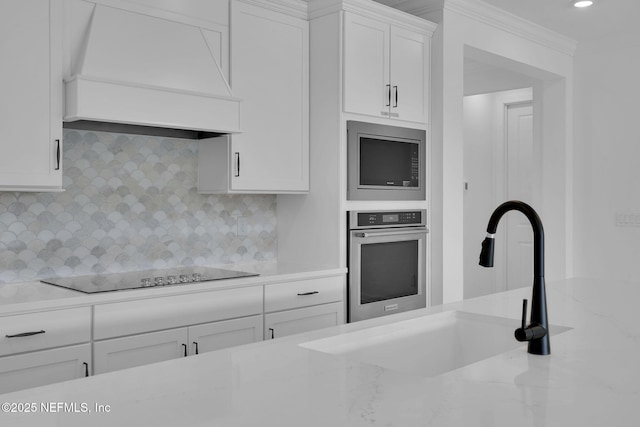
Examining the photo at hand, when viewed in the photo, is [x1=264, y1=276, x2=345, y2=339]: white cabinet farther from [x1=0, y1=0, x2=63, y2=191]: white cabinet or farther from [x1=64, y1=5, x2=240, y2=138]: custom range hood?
[x1=0, y1=0, x2=63, y2=191]: white cabinet

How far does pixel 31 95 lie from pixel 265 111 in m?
1.25

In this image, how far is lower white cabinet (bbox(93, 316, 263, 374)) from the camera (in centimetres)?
248

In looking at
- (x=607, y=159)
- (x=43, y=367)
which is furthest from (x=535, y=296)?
(x=607, y=159)

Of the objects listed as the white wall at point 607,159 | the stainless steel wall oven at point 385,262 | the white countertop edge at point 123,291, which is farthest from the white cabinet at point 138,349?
the white wall at point 607,159

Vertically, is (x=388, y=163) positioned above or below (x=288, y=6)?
below

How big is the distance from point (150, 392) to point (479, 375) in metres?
0.65

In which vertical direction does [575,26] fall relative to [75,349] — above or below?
above

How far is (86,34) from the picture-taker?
2.66 meters

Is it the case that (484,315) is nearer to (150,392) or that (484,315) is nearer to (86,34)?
(150,392)

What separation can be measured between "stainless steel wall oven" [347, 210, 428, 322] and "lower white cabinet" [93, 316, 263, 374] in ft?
2.46

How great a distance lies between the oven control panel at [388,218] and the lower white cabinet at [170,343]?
0.88 meters

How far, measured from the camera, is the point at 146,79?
276cm

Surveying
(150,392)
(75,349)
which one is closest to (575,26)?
(75,349)

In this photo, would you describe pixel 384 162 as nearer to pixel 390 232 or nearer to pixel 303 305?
pixel 390 232
